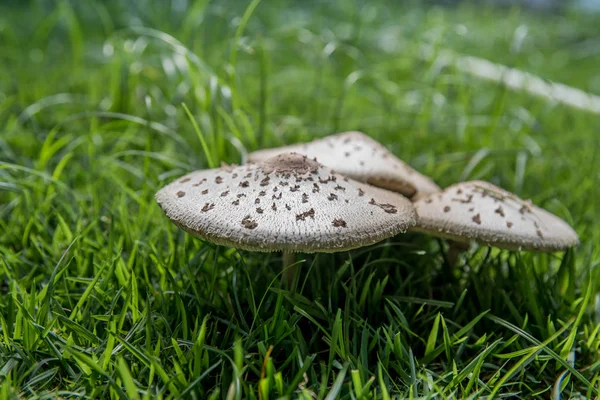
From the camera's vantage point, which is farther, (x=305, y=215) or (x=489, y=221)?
(x=489, y=221)

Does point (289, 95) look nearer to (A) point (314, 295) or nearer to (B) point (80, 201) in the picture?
(B) point (80, 201)

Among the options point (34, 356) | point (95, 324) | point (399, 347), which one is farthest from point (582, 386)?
point (34, 356)

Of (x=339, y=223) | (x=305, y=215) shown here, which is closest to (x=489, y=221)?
(x=339, y=223)

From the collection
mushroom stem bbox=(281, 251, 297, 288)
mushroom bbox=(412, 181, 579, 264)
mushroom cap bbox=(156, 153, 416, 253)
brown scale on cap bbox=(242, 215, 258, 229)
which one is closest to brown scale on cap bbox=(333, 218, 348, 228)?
mushroom cap bbox=(156, 153, 416, 253)

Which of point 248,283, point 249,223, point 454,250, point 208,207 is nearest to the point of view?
point 249,223

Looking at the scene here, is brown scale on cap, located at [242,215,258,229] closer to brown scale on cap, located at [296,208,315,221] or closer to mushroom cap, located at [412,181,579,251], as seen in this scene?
brown scale on cap, located at [296,208,315,221]

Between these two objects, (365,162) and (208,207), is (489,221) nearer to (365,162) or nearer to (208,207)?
(365,162)
